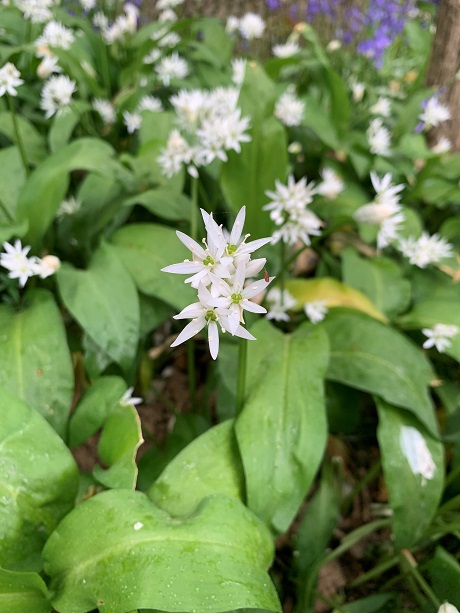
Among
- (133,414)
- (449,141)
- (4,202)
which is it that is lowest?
(133,414)

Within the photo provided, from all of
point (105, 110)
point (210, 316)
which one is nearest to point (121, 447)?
point (210, 316)

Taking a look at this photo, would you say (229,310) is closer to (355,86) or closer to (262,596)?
(262,596)

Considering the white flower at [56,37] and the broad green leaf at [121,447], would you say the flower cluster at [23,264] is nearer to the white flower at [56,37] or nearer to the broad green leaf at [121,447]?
the broad green leaf at [121,447]

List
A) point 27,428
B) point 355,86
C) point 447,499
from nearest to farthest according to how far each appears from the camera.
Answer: point 27,428, point 447,499, point 355,86

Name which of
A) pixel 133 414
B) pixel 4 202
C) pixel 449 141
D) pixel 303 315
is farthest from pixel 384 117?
pixel 133 414

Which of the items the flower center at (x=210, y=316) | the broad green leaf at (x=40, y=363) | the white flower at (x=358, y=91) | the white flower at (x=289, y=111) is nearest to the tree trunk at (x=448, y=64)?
the white flower at (x=358, y=91)

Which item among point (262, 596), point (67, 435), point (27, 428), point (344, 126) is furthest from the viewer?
point (344, 126)

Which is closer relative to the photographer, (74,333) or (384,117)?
(74,333)

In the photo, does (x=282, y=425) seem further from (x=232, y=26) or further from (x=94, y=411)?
(x=232, y=26)
